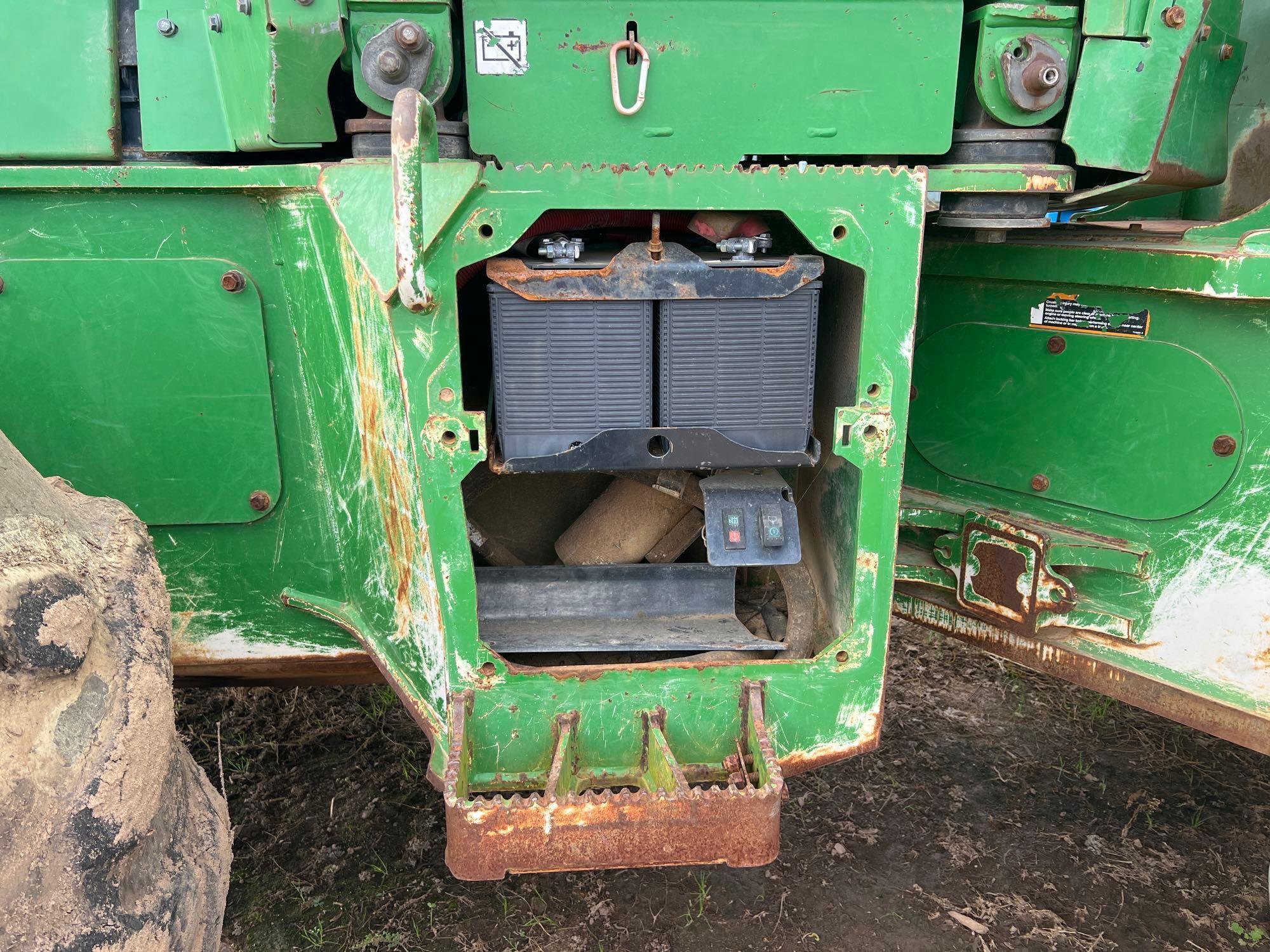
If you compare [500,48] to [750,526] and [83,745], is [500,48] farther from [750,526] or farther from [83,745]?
[83,745]

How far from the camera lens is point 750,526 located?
5.65 ft

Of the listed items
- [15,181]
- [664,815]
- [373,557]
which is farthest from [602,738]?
[15,181]

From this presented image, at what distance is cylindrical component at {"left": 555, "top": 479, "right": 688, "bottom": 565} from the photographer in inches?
79.2

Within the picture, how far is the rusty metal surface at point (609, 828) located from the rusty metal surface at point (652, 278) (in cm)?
71

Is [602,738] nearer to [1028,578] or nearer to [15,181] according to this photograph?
[1028,578]

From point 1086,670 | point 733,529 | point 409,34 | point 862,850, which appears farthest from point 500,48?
point 862,850

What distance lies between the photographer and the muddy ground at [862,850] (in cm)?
215

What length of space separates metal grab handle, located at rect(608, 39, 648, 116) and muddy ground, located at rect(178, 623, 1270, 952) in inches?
64.5

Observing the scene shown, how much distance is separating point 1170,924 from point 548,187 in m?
1.99

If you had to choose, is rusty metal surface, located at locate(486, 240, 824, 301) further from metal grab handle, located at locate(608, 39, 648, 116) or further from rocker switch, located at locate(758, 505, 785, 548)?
rocker switch, located at locate(758, 505, 785, 548)

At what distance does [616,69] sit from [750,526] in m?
0.76

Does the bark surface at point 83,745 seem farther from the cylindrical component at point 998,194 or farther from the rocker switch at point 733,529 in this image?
the cylindrical component at point 998,194

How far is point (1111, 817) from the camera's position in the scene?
8.29 feet

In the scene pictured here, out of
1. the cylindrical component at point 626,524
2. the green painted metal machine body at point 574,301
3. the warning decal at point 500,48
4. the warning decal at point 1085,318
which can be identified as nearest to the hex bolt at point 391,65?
the green painted metal machine body at point 574,301
